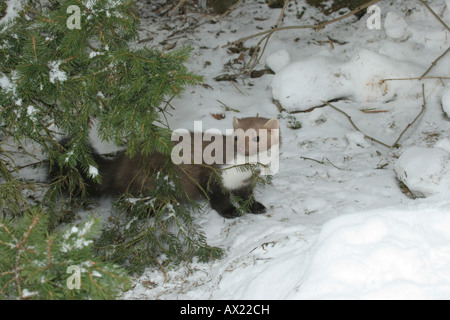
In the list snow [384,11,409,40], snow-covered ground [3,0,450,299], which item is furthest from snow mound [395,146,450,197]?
snow [384,11,409,40]

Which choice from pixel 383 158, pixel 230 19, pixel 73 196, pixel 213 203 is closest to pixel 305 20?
pixel 230 19

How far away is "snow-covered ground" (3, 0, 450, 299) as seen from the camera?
7.38ft

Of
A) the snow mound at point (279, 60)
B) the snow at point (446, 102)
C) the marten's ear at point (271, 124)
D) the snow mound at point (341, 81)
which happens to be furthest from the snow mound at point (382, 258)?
the snow mound at point (279, 60)

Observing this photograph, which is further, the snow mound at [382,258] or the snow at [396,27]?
the snow at [396,27]

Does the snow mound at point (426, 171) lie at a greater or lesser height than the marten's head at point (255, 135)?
lesser

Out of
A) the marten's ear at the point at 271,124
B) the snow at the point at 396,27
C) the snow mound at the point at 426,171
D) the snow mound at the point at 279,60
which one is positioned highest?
the snow at the point at 396,27

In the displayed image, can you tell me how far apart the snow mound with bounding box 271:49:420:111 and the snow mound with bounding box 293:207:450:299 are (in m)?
3.28

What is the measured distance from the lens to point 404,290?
201cm

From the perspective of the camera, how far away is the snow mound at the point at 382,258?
2039 millimetres

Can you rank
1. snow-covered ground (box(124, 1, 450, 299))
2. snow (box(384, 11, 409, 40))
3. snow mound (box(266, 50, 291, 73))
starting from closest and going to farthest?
snow-covered ground (box(124, 1, 450, 299)), snow (box(384, 11, 409, 40)), snow mound (box(266, 50, 291, 73))

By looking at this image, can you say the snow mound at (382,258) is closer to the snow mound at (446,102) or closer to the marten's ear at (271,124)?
the marten's ear at (271,124)

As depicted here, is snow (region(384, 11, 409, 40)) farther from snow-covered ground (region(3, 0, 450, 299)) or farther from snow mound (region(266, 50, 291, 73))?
snow mound (region(266, 50, 291, 73))

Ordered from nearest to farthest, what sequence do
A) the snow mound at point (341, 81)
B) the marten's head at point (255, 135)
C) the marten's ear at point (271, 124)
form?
the marten's head at point (255, 135), the marten's ear at point (271, 124), the snow mound at point (341, 81)

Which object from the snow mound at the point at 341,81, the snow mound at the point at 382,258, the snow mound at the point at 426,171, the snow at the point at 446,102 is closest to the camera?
the snow mound at the point at 382,258
